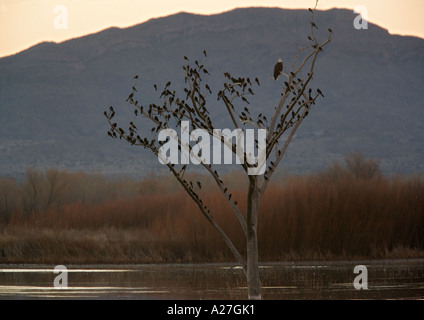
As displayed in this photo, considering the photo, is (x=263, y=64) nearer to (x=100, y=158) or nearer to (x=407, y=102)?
(x=407, y=102)

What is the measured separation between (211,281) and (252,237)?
7981 millimetres

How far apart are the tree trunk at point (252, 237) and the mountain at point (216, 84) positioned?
8539cm

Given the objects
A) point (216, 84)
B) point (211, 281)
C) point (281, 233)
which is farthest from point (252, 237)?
point (216, 84)

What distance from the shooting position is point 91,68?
484 ft

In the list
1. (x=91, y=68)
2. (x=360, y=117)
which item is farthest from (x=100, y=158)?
(x=91, y=68)

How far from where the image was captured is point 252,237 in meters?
14.5

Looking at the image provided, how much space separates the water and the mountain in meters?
72.8

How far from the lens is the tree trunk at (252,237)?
14.4 metres

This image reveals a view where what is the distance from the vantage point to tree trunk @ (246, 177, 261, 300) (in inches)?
566
